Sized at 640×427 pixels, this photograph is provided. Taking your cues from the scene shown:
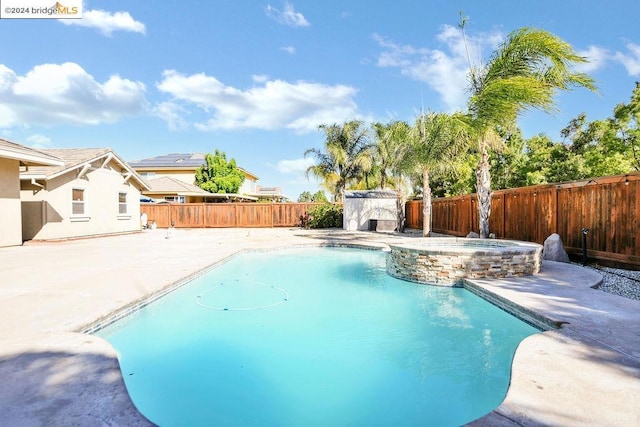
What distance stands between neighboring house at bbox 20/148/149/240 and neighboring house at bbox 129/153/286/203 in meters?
8.72

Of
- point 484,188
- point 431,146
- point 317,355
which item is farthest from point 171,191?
point 317,355

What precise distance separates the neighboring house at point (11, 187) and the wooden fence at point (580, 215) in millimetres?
16849

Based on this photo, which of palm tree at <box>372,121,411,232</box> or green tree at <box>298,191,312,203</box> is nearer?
palm tree at <box>372,121,411,232</box>

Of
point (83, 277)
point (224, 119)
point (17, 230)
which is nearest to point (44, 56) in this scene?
point (17, 230)

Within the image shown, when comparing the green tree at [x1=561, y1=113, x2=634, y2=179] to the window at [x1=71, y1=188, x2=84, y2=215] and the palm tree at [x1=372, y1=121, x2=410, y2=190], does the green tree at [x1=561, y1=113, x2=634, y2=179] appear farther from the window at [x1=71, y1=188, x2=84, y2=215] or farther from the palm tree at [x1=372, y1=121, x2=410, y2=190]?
the window at [x1=71, y1=188, x2=84, y2=215]

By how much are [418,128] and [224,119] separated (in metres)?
22.5

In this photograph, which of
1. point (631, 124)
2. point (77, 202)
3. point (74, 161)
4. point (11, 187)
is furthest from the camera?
point (631, 124)

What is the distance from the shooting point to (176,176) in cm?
3666

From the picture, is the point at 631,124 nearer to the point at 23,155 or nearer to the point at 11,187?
the point at 23,155

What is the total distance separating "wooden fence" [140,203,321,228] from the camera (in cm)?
2539

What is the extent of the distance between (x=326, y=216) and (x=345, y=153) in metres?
4.77

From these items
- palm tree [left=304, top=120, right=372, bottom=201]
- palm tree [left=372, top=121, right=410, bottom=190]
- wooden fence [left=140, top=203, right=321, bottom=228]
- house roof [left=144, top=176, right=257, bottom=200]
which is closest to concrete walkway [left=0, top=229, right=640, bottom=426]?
palm tree [left=372, top=121, right=410, bottom=190]

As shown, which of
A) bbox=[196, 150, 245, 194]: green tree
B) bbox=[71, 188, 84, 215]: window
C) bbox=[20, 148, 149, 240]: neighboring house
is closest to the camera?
bbox=[20, 148, 149, 240]: neighboring house

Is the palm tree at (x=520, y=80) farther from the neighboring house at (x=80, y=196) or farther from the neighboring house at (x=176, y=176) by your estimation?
the neighboring house at (x=176, y=176)
